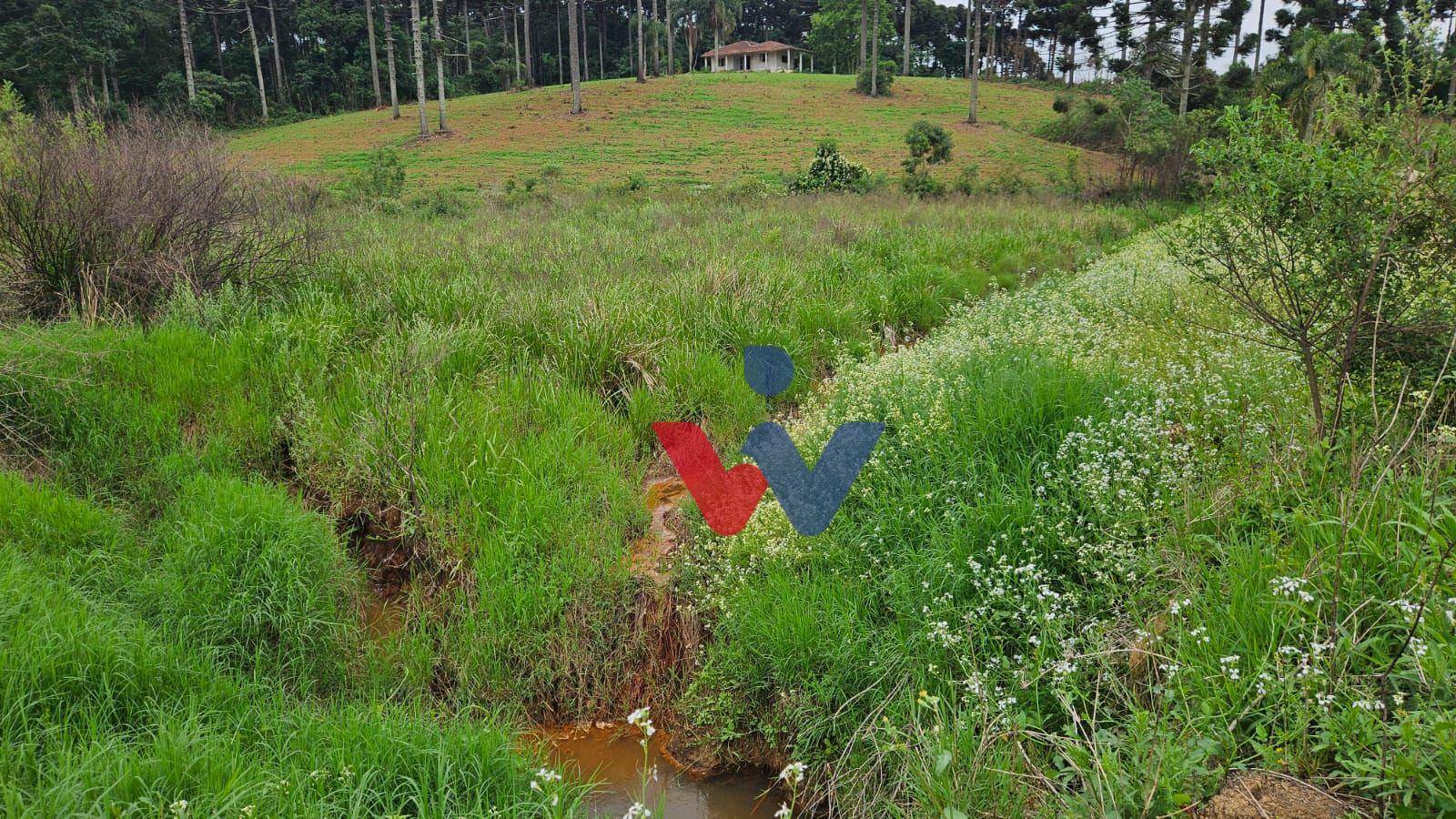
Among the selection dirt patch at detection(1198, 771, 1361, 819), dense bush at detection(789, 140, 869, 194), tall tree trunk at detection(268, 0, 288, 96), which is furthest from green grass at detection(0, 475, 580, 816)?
tall tree trunk at detection(268, 0, 288, 96)

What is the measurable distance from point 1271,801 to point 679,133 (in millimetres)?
39341

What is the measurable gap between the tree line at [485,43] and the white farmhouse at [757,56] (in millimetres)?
2043

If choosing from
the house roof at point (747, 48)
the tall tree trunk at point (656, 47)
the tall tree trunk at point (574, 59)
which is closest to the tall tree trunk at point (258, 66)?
the tall tree trunk at point (574, 59)

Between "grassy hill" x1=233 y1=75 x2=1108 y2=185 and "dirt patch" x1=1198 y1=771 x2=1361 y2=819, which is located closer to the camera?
"dirt patch" x1=1198 y1=771 x2=1361 y2=819

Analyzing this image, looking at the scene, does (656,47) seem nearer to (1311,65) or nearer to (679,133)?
(679,133)

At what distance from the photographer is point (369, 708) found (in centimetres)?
287

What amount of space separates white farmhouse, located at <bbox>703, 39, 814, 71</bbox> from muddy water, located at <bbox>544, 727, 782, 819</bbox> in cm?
7507

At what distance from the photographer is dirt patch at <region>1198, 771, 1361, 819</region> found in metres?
1.89

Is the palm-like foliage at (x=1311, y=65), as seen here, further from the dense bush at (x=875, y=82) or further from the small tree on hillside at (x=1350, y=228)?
the small tree on hillside at (x=1350, y=228)

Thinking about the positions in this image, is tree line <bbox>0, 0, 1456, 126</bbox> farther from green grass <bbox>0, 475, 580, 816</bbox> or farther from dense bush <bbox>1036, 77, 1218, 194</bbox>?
green grass <bbox>0, 475, 580, 816</bbox>

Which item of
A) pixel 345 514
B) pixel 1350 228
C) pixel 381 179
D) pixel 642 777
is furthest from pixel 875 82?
pixel 642 777

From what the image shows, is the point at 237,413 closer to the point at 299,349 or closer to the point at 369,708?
the point at 299,349

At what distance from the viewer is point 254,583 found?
333cm

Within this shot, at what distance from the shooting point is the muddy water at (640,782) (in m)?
3.00
